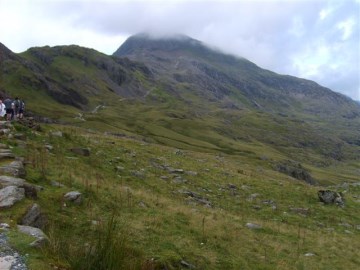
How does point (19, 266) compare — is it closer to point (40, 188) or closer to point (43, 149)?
point (40, 188)

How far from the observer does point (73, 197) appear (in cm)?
1803

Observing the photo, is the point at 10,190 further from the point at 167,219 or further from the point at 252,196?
the point at 252,196

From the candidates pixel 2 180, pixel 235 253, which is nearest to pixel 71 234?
pixel 2 180

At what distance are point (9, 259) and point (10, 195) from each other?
203 inches

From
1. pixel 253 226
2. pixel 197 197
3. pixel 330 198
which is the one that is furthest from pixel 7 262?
pixel 330 198

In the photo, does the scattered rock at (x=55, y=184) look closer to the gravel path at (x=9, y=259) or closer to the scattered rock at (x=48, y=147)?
the scattered rock at (x=48, y=147)

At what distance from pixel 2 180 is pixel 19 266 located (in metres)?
7.54

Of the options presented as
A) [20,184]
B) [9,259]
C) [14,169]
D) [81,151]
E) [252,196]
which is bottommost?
[252,196]

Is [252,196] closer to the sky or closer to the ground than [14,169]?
closer to the ground

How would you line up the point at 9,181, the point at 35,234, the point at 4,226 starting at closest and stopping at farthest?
the point at 35,234
the point at 4,226
the point at 9,181

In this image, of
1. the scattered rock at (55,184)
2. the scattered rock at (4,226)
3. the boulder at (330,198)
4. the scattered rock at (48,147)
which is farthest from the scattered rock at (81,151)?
the boulder at (330,198)

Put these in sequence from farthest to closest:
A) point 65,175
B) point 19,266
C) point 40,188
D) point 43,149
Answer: point 43,149 → point 65,175 → point 40,188 → point 19,266

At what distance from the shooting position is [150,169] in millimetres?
32562

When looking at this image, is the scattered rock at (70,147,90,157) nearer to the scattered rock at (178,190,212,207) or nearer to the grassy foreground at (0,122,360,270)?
the grassy foreground at (0,122,360,270)
